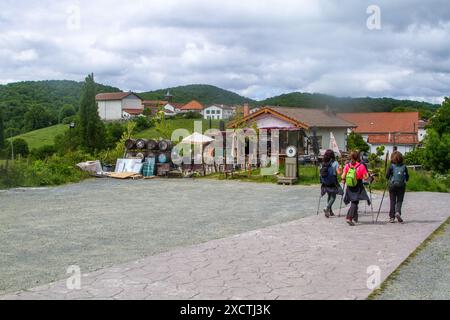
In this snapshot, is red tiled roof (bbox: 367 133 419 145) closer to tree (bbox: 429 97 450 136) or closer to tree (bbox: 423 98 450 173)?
tree (bbox: 429 97 450 136)

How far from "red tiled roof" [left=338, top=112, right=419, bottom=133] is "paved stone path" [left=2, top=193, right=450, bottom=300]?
180 ft

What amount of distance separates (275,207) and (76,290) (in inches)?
329

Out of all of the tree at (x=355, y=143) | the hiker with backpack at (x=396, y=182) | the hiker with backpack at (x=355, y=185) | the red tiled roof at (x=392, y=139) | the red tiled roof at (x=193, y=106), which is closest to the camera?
the hiker with backpack at (x=355, y=185)

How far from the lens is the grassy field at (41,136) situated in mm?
61225

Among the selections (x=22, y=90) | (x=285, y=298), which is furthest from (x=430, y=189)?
(x=22, y=90)

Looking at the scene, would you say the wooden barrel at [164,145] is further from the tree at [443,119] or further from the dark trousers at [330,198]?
the tree at [443,119]

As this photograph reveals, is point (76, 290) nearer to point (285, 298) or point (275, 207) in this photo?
point (285, 298)

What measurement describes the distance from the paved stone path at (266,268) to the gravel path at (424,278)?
0.61ft

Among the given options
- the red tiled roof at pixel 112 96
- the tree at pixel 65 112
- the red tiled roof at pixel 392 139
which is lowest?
the red tiled roof at pixel 392 139

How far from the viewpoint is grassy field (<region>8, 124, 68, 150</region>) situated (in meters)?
61.2

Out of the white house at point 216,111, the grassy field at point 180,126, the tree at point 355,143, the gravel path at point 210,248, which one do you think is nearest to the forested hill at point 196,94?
the white house at point 216,111

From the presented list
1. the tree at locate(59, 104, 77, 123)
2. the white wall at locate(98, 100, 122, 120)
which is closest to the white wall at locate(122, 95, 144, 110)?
the white wall at locate(98, 100, 122, 120)

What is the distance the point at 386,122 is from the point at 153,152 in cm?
4624

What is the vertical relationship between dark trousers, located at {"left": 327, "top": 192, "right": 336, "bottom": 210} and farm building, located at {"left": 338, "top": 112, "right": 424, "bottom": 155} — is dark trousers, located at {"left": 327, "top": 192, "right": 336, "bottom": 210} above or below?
below
